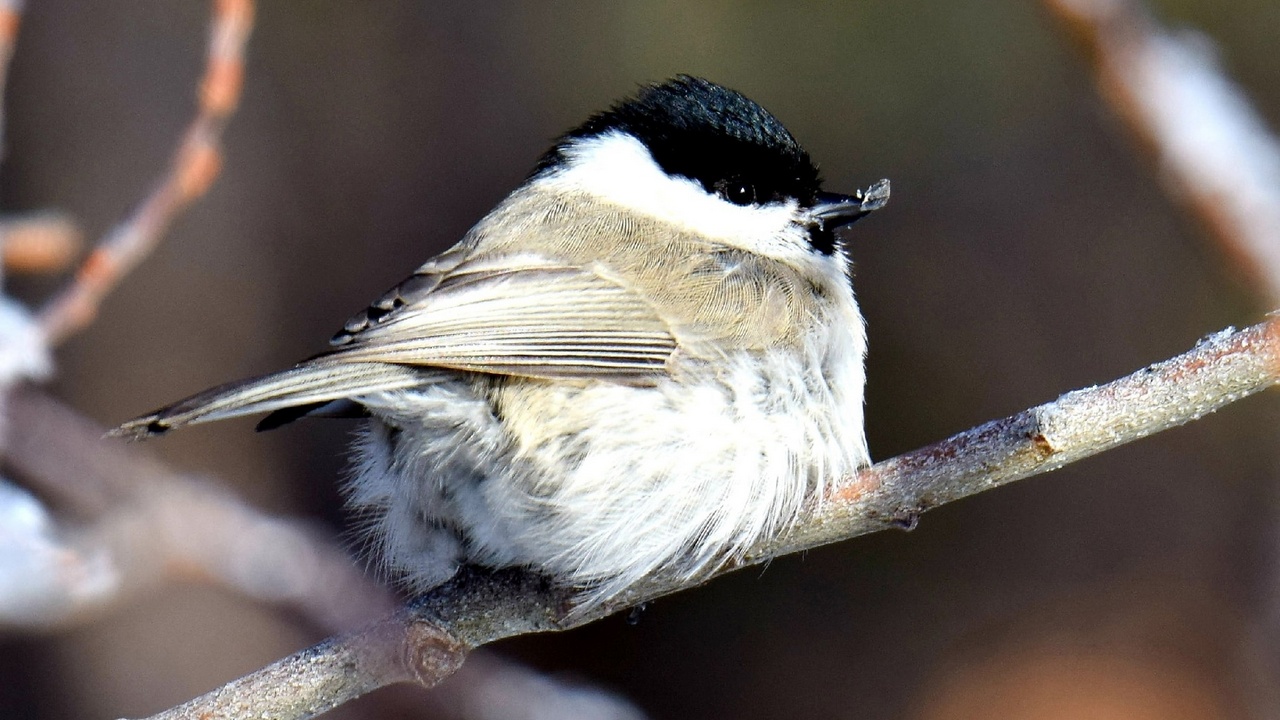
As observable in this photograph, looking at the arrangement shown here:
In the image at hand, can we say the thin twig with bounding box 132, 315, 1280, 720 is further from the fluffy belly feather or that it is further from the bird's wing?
the bird's wing

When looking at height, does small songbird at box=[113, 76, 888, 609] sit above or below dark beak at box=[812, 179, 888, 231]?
below

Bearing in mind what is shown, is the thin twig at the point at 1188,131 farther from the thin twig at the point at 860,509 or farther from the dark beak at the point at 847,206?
the dark beak at the point at 847,206

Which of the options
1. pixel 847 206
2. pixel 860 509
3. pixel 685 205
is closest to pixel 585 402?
pixel 860 509

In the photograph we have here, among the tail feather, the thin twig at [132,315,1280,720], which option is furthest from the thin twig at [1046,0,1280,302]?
the tail feather

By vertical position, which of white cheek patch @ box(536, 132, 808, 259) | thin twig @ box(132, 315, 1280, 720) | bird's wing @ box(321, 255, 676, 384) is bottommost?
thin twig @ box(132, 315, 1280, 720)

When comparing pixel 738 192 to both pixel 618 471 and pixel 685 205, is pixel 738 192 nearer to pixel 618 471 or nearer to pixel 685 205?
pixel 685 205

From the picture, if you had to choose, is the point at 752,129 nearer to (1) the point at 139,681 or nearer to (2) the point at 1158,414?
(2) the point at 1158,414
